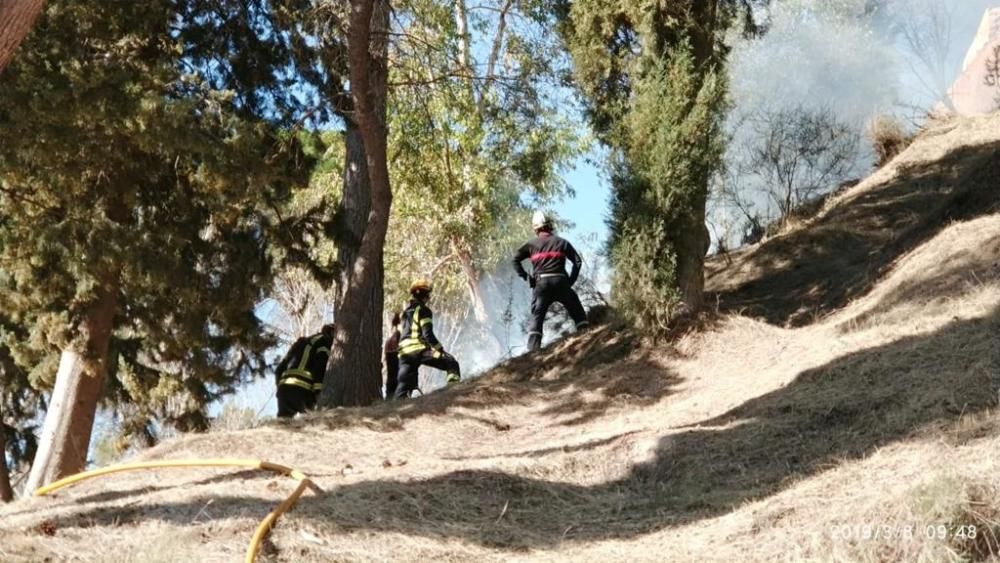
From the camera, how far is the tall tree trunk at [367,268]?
35.5 feet

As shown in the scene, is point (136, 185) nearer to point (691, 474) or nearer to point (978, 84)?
point (691, 474)

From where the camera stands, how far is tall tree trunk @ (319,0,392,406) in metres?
10.8

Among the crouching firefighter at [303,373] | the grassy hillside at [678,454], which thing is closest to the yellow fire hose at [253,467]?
the grassy hillside at [678,454]

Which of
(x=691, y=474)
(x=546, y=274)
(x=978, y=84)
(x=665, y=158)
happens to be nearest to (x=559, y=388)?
(x=546, y=274)

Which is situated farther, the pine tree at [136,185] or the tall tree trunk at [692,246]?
the tall tree trunk at [692,246]

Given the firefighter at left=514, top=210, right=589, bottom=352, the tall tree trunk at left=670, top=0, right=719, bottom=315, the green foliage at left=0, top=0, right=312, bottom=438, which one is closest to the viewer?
the green foliage at left=0, top=0, right=312, bottom=438

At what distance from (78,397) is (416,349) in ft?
12.4

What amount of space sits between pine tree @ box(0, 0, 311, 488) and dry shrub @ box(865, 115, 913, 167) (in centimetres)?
962

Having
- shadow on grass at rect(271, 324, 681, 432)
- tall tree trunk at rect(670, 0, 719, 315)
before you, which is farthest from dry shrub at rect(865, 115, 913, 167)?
shadow on grass at rect(271, 324, 681, 432)

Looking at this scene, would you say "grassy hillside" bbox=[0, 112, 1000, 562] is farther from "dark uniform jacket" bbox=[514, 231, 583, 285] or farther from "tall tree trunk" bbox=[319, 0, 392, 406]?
"tall tree trunk" bbox=[319, 0, 392, 406]

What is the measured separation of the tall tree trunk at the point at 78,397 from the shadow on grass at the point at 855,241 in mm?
6636

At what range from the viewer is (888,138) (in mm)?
16641

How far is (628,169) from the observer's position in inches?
425

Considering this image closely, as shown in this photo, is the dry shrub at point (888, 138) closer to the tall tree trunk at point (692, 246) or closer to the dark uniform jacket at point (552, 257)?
the tall tree trunk at point (692, 246)
